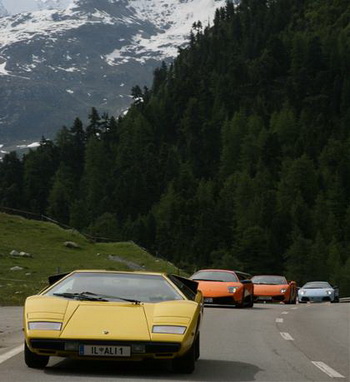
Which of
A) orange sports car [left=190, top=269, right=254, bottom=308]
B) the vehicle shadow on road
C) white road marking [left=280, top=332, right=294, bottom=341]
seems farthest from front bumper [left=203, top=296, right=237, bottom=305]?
the vehicle shadow on road

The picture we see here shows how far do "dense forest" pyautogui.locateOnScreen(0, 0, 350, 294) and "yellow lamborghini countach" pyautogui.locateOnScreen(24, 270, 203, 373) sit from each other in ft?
380

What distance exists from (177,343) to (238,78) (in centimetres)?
18742

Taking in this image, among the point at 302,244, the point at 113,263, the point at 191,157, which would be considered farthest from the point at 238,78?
the point at 113,263

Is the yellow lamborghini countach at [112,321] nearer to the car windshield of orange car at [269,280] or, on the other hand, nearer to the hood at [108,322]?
the hood at [108,322]

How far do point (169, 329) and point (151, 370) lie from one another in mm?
958

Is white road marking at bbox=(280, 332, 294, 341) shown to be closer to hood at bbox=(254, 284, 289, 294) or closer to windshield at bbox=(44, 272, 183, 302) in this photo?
windshield at bbox=(44, 272, 183, 302)

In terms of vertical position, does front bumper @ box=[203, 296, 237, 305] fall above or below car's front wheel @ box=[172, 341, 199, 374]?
below

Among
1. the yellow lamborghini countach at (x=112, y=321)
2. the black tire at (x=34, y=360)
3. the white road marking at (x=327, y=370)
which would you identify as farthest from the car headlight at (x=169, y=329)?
the white road marking at (x=327, y=370)

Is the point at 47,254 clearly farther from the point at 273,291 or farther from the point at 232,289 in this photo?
the point at 232,289

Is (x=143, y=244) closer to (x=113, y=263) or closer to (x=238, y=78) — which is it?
(x=238, y=78)

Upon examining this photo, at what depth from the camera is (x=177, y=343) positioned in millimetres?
9977

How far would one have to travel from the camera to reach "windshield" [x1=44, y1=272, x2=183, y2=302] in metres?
11.0

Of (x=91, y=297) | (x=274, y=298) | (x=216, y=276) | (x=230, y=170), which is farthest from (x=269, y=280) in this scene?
(x=230, y=170)

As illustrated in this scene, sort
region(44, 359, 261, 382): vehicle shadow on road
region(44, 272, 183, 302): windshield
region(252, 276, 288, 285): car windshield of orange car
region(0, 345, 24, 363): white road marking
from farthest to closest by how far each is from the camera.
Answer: region(252, 276, 288, 285): car windshield of orange car, region(0, 345, 24, 363): white road marking, region(44, 272, 183, 302): windshield, region(44, 359, 261, 382): vehicle shadow on road
